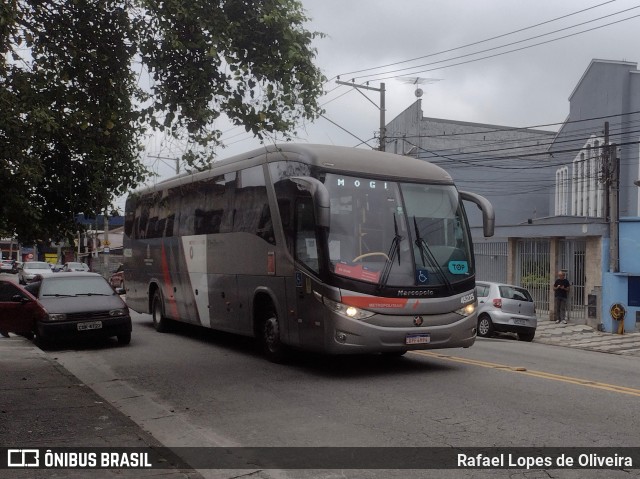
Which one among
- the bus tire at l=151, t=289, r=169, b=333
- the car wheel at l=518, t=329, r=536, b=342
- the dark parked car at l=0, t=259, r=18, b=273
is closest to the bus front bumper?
the bus tire at l=151, t=289, r=169, b=333

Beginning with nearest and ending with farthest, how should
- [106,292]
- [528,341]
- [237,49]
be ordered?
[237,49], [106,292], [528,341]

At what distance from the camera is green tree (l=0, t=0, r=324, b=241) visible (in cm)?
834

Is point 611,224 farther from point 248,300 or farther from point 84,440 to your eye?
point 84,440

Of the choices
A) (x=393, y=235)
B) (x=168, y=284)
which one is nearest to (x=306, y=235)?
(x=393, y=235)

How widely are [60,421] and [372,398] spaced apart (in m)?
3.59

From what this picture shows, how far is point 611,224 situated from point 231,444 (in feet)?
59.5

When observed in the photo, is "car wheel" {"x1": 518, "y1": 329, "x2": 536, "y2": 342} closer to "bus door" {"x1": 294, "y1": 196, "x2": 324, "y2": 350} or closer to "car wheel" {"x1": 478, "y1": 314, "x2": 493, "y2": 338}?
"car wheel" {"x1": 478, "y1": 314, "x2": 493, "y2": 338}

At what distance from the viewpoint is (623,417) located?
24.1 ft

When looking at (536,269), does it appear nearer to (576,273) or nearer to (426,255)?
(576,273)

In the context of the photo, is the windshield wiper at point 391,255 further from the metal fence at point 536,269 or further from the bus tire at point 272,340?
the metal fence at point 536,269

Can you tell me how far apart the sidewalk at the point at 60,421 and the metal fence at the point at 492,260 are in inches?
797

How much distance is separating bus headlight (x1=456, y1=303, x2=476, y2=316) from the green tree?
3.77 metres

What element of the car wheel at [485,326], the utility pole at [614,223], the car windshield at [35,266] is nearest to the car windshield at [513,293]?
the car wheel at [485,326]

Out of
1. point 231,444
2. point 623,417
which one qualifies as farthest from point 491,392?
point 231,444
